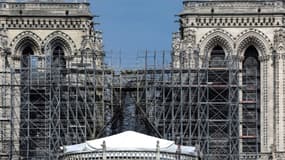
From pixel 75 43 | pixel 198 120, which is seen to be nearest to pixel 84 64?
pixel 75 43

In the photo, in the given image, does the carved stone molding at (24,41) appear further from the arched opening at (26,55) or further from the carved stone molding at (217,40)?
the carved stone molding at (217,40)

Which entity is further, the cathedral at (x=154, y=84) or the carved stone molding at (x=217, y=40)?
the carved stone molding at (x=217, y=40)

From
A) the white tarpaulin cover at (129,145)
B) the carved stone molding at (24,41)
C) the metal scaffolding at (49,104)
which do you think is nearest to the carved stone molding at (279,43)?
the metal scaffolding at (49,104)

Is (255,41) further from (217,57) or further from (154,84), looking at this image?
(154,84)

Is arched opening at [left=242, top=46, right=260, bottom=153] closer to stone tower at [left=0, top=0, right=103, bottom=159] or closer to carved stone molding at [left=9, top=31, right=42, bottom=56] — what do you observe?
stone tower at [left=0, top=0, right=103, bottom=159]

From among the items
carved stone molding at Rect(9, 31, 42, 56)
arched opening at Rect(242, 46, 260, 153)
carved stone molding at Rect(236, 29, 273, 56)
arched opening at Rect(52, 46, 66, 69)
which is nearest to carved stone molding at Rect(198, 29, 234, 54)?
carved stone molding at Rect(236, 29, 273, 56)

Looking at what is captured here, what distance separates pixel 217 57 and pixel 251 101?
3538 mm

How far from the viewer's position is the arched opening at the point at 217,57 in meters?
95.4

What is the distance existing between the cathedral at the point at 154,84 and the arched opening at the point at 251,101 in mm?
64

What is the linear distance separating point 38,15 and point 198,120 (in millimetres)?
12490

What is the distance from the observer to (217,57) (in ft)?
315

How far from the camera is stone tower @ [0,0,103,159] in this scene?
9338cm

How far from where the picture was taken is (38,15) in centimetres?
9581

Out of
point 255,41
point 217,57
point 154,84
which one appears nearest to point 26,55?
point 154,84
